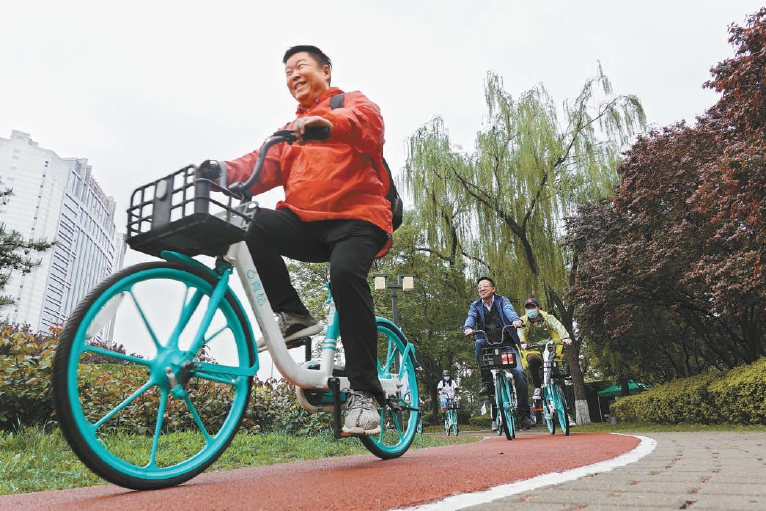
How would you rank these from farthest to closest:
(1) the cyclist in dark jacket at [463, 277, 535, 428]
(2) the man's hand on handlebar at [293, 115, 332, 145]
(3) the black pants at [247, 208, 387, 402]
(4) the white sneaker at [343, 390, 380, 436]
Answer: (1) the cyclist in dark jacket at [463, 277, 535, 428] < (3) the black pants at [247, 208, 387, 402] < (4) the white sneaker at [343, 390, 380, 436] < (2) the man's hand on handlebar at [293, 115, 332, 145]

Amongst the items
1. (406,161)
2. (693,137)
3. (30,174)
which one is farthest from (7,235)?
(30,174)

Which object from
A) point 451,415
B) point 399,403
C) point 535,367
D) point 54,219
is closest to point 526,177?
point 451,415

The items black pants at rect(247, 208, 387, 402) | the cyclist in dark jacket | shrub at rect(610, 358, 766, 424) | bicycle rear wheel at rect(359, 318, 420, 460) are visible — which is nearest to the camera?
black pants at rect(247, 208, 387, 402)

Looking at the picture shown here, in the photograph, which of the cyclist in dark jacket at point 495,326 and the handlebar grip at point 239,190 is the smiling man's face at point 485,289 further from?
the handlebar grip at point 239,190

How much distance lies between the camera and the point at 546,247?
16.1 meters

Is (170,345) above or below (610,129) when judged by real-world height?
below

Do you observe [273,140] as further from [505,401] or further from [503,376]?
[505,401]

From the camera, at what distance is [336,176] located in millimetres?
2551

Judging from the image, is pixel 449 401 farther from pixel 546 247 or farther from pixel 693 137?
pixel 693 137

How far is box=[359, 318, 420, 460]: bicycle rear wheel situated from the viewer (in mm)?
3037

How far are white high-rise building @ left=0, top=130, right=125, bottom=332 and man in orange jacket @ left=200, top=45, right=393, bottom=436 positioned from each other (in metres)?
61.2

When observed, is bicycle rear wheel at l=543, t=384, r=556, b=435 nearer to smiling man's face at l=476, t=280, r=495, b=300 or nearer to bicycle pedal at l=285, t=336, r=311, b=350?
smiling man's face at l=476, t=280, r=495, b=300

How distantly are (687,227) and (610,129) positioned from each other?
4.43 m

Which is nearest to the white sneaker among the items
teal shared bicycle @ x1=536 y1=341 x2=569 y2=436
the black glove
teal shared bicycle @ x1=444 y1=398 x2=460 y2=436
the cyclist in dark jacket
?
the black glove
